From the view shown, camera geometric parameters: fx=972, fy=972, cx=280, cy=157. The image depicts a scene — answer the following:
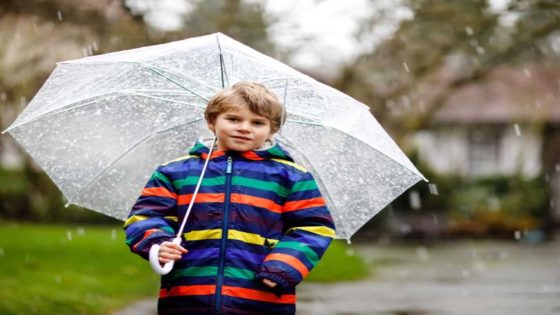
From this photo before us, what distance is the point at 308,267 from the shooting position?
388cm

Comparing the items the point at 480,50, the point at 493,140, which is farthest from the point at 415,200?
the point at 493,140

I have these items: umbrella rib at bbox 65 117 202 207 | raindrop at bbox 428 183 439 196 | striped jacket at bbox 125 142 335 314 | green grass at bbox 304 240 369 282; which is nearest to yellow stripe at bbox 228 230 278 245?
striped jacket at bbox 125 142 335 314

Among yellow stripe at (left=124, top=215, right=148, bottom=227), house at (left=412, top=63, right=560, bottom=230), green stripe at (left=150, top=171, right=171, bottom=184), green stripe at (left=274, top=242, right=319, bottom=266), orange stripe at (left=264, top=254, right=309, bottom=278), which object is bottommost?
orange stripe at (left=264, top=254, right=309, bottom=278)

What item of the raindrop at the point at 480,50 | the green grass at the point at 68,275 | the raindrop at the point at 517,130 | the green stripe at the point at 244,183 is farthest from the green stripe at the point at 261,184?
the raindrop at the point at 517,130

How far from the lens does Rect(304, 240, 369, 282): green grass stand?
12.8 metres

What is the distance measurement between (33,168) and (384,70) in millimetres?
9867

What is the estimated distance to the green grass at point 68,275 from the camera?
856 cm

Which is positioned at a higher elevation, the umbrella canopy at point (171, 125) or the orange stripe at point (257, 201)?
the umbrella canopy at point (171, 125)

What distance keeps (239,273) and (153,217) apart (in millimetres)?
426

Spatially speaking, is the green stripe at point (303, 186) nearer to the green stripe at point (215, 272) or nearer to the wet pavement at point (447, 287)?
the green stripe at point (215, 272)

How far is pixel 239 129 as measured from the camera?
13.1ft

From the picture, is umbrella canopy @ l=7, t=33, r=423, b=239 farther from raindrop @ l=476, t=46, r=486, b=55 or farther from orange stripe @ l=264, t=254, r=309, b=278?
raindrop @ l=476, t=46, r=486, b=55

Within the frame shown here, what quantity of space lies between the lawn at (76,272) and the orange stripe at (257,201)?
4.40 m

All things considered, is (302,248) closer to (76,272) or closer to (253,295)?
(253,295)
